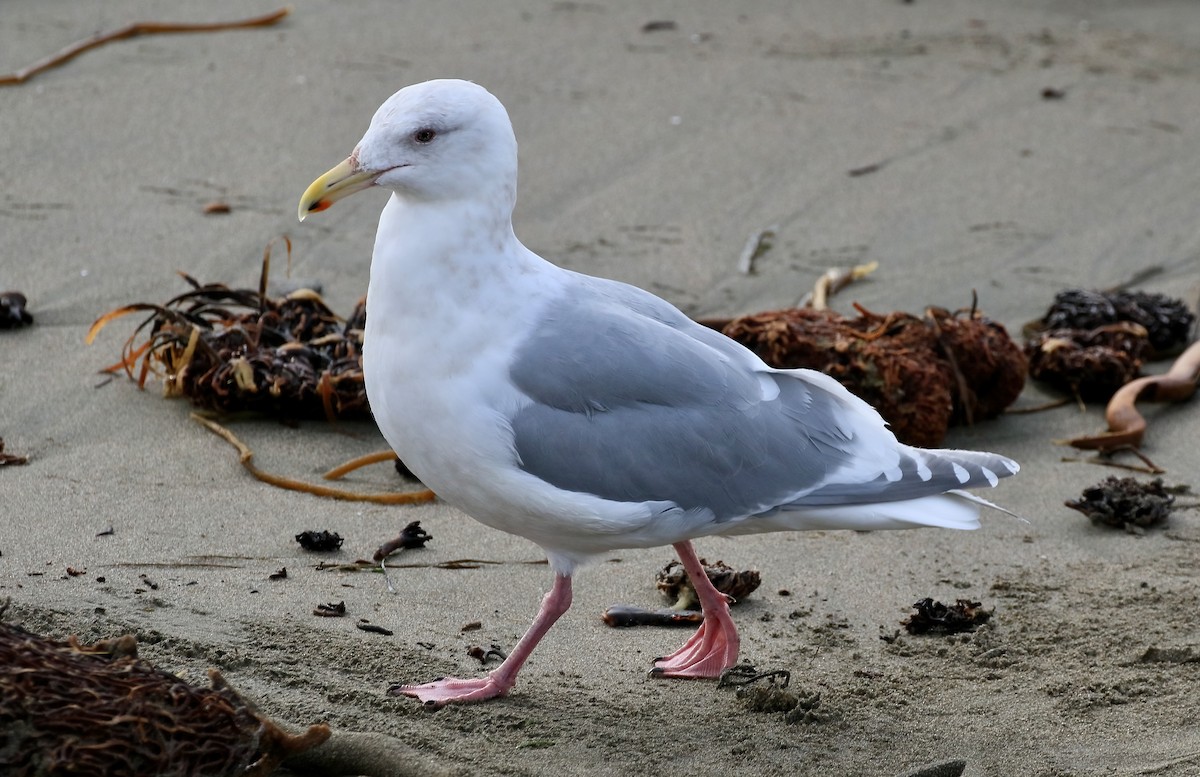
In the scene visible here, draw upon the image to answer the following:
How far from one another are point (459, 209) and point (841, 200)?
Result: 4.38m

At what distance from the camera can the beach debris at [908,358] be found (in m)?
5.29

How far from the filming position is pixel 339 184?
133 inches

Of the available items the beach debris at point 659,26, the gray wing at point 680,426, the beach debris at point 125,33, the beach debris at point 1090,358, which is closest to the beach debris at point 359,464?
the gray wing at point 680,426

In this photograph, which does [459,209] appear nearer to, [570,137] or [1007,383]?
[1007,383]

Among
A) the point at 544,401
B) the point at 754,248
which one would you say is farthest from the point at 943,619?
the point at 754,248

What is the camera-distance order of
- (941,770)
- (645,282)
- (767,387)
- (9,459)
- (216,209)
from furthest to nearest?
(216,209) < (645,282) < (9,459) < (767,387) < (941,770)

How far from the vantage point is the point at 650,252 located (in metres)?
6.74

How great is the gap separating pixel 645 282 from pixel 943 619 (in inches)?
109

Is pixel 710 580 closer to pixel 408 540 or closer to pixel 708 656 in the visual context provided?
pixel 708 656

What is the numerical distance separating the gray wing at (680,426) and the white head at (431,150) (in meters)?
0.39

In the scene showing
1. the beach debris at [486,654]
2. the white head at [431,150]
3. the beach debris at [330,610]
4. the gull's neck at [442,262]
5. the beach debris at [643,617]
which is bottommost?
the beach debris at [643,617]

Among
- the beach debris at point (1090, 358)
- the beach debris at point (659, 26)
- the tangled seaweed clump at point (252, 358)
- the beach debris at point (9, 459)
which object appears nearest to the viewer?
the beach debris at point (9, 459)

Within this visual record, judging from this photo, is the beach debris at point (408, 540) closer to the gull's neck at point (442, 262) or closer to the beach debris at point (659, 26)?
the gull's neck at point (442, 262)

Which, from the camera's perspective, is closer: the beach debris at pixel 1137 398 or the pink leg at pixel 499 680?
the pink leg at pixel 499 680
